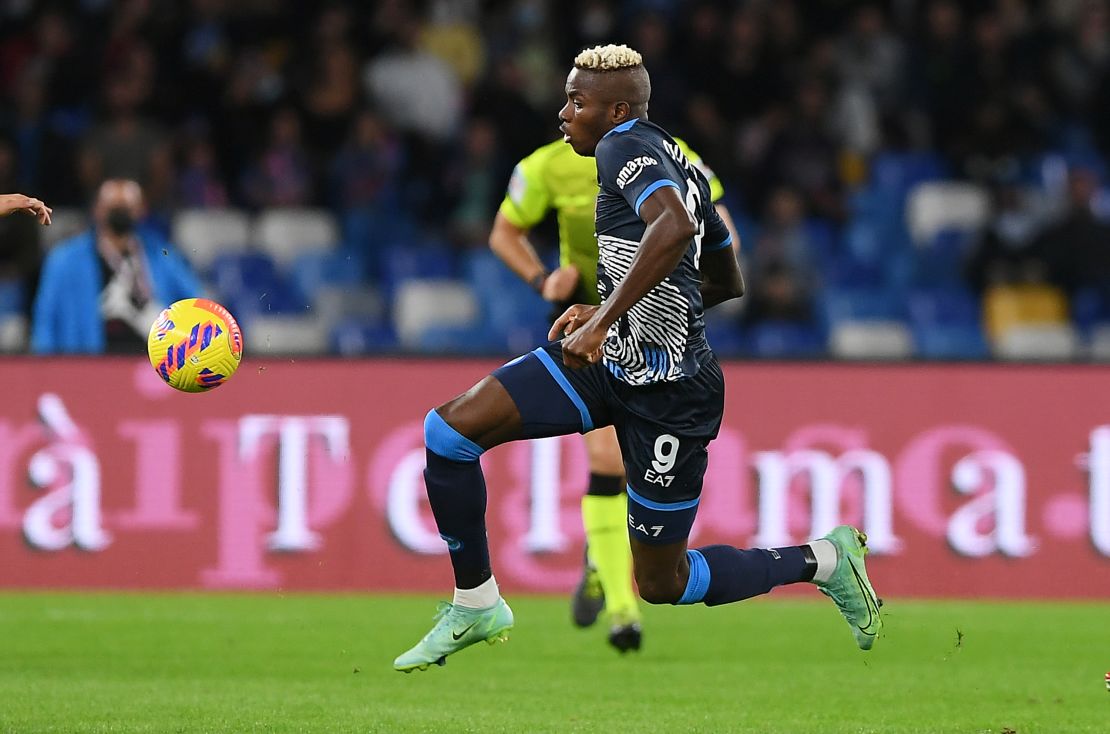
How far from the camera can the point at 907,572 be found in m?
11.2

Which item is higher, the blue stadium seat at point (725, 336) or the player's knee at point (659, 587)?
the blue stadium seat at point (725, 336)

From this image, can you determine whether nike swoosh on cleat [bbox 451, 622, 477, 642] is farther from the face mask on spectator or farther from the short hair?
the face mask on spectator

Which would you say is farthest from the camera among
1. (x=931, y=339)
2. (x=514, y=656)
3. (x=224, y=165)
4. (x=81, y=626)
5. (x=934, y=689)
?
(x=224, y=165)

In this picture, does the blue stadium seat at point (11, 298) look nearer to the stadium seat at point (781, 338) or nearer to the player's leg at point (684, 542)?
the stadium seat at point (781, 338)

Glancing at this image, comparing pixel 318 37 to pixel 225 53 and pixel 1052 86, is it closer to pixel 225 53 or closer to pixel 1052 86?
pixel 225 53

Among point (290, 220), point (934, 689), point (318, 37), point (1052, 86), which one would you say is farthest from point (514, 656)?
point (1052, 86)

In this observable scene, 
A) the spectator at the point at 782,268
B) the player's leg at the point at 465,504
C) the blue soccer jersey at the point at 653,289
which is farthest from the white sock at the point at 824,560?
the spectator at the point at 782,268

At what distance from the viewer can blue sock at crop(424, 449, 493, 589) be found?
6.33 m

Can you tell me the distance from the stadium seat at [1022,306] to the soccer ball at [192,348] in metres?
8.86

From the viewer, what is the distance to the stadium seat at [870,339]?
45.9ft

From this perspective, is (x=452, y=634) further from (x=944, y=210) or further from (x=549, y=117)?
(x=944, y=210)

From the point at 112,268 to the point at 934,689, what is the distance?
6.22 meters

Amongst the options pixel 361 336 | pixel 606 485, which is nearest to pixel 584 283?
pixel 606 485

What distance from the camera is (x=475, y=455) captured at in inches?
248
